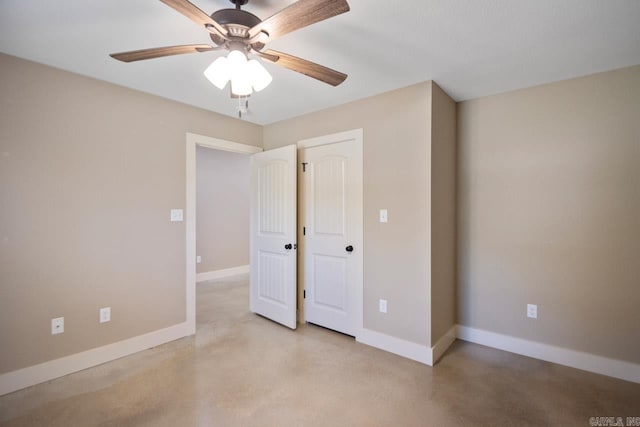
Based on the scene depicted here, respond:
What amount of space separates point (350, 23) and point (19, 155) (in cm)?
250

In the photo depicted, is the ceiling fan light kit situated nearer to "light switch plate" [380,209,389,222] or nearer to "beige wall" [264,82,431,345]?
"beige wall" [264,82,431,345]

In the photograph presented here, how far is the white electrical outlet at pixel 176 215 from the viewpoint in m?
2.93

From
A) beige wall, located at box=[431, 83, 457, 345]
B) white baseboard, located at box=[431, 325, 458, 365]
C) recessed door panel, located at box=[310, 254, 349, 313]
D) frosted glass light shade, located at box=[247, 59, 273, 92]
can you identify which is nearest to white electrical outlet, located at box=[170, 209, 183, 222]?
recessed door panel, located at box=[310, 254, 349, 313]

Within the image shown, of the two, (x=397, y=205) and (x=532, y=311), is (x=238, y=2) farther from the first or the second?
(x=532, y=311)

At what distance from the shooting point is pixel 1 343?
2.06 m

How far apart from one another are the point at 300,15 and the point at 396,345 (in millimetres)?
2606

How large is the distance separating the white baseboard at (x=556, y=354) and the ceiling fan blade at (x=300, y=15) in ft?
9.92

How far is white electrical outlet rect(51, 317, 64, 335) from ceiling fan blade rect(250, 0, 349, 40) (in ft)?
8.41

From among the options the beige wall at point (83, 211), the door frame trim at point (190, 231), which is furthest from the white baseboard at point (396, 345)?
the beige wall at point (83, 211)

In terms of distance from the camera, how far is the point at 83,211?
7.89 ft

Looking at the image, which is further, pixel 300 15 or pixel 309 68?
pixel 309 68

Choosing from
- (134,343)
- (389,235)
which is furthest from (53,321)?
(389,235)

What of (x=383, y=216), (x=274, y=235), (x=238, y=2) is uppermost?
(x=238, y=2)

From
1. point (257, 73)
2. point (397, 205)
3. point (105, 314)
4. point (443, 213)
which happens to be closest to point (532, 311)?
point (443, 213)
